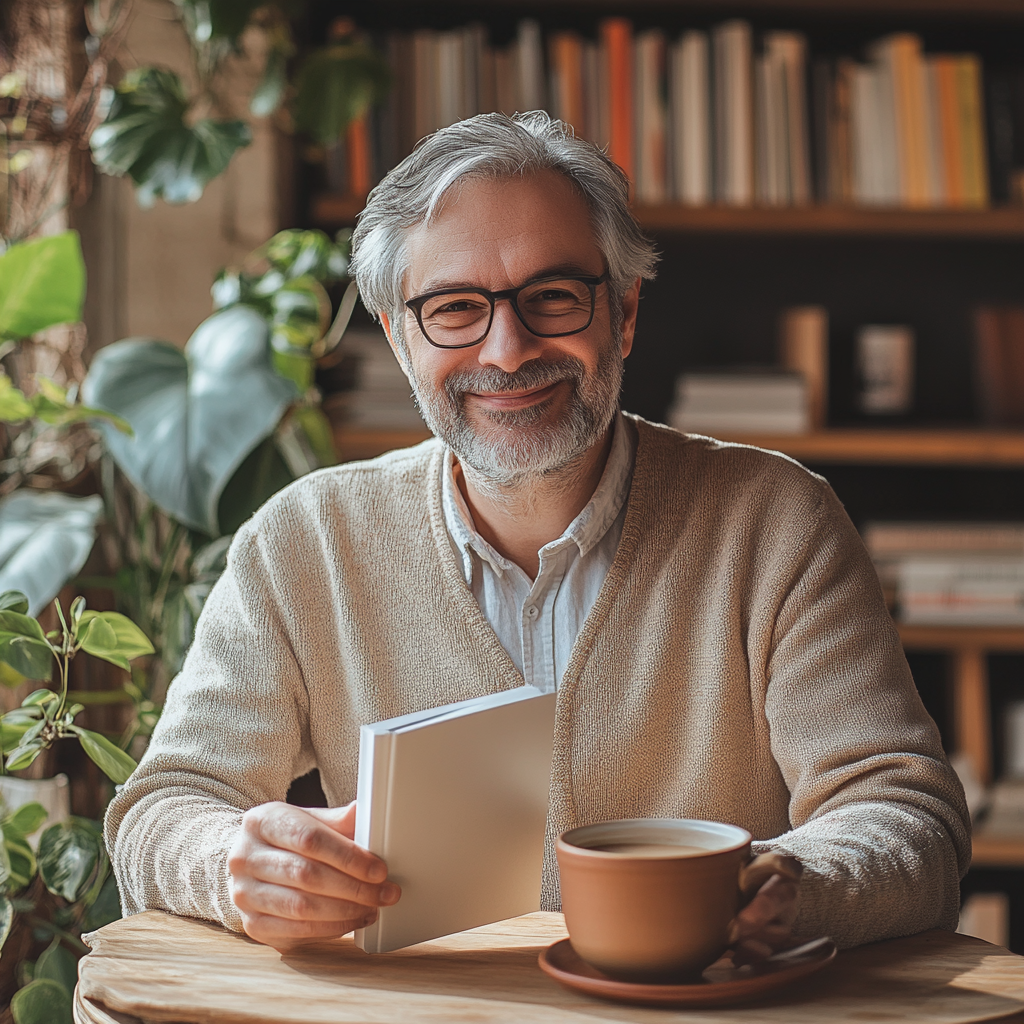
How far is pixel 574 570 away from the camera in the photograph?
4.28 feet

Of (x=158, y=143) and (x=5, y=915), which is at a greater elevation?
(x=158, y=143)

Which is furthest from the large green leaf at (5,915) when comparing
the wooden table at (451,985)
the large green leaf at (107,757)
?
the wooden table at (451,985)

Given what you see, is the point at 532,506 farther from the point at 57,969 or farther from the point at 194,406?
the point at 57,969

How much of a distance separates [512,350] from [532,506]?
7.8 inches

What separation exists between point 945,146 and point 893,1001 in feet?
6.98

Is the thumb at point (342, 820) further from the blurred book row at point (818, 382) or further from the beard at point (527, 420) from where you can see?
the blurred book row at point (818, 382)

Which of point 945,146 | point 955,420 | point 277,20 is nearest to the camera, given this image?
point 277,20

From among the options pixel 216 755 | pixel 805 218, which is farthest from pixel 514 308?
pixel 805 218

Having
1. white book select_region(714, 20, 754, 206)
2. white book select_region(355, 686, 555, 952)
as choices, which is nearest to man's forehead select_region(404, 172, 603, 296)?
white book select_region(355, 686, 555, 952)

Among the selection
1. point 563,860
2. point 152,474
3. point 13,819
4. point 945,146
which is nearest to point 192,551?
point 152,474

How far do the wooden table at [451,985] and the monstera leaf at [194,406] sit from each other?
0.87m

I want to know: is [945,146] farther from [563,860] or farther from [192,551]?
[563,860]

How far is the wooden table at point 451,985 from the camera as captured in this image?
71 cm

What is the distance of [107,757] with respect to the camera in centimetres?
121
